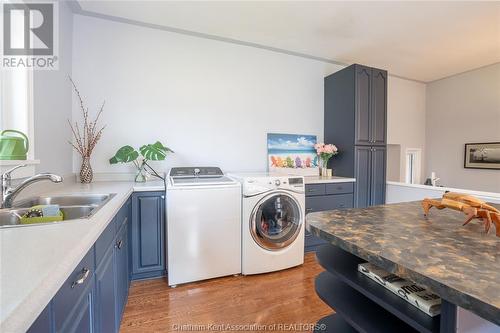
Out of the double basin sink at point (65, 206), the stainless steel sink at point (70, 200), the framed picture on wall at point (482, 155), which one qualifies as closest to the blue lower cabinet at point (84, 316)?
the double basin sink at point (65, 206)

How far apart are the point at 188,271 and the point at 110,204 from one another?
3.49 feet

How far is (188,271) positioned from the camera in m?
2.02

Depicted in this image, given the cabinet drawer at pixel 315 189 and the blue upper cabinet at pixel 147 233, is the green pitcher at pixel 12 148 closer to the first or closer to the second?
the blue upper cabinet at pixel 147 233

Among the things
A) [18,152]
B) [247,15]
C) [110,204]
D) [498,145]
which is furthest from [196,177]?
[498,145]

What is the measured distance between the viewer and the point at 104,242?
3.67ft

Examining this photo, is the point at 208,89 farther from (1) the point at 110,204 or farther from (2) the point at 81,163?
(1) the point at 110,204

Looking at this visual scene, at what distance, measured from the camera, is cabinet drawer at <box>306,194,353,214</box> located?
271cm

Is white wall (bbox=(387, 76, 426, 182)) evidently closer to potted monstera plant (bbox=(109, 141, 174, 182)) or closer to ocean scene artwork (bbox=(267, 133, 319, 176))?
ocean scene artwork (bbox=(267, 133, 319, 176))

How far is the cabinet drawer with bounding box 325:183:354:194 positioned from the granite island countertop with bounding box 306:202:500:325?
1.67 m

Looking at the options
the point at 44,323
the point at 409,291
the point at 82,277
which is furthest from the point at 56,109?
the point at 409,291

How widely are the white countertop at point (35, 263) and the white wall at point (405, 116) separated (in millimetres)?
4671

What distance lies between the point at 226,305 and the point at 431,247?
1.57 meters

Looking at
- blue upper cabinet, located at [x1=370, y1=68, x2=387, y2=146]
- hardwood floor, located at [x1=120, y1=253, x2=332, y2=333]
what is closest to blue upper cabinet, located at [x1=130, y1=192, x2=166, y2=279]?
hardwood floor, located at [x1=120, y1=253, x2=332, y2=333]

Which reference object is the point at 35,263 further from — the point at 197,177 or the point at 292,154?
the point at 292,154
